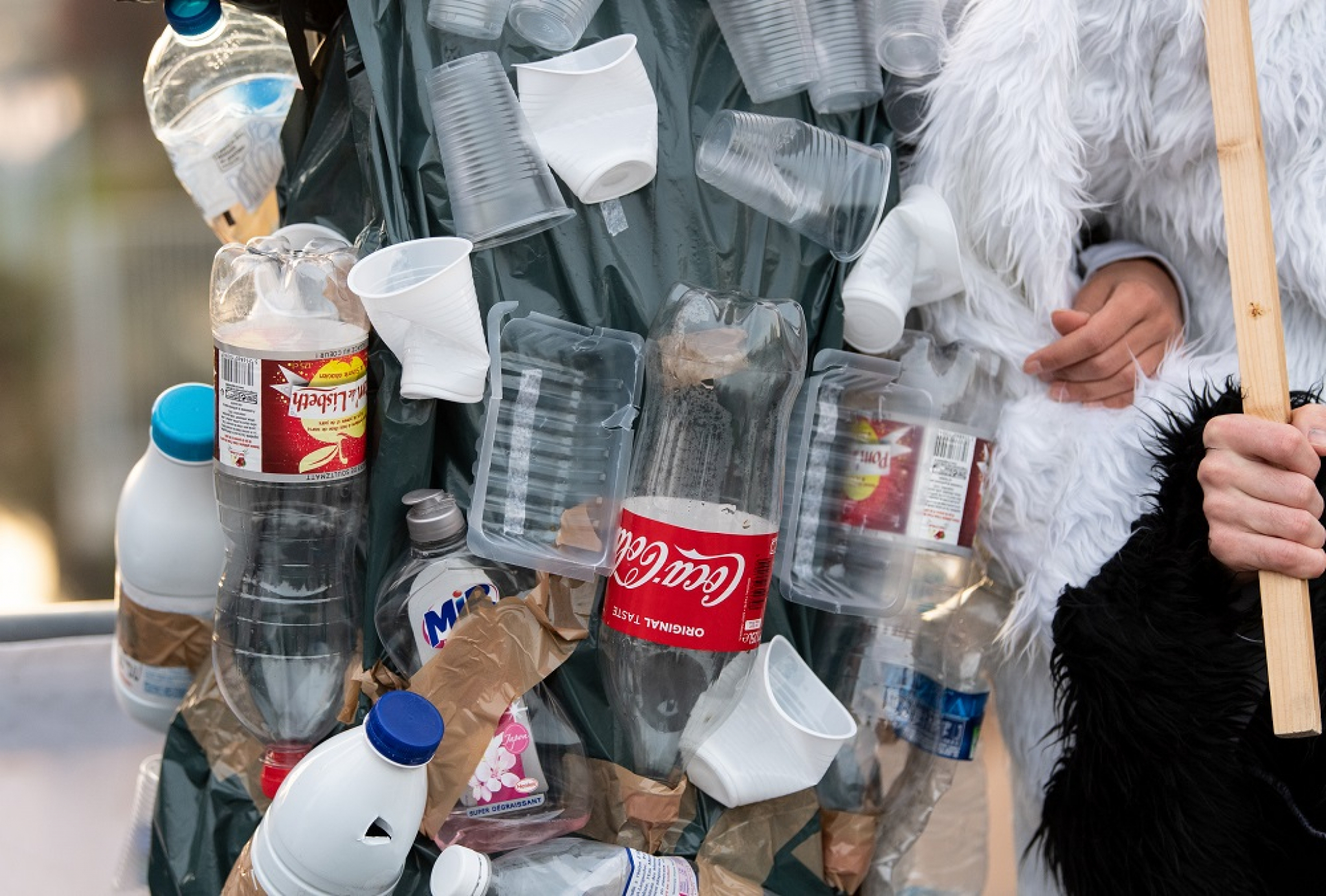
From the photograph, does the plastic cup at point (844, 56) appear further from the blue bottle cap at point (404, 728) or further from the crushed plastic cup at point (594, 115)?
the blue bottle cap at point (404, 728)

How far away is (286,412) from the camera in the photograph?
91 cm

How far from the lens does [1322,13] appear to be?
999 mm

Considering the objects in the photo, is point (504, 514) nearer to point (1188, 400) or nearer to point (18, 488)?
point (1188, 400)

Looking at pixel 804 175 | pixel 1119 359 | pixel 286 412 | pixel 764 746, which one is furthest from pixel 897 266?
pixel 286 412

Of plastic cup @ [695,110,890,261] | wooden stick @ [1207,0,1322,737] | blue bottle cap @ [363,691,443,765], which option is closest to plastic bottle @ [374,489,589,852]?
blue bottle cap @ [363,691,443,765]

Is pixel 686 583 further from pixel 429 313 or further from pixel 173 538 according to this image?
pixel 173 538

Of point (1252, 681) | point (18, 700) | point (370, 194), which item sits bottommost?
point (18, 700)

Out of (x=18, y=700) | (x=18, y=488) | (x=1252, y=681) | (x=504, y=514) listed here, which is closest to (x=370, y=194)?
(x=504, y=514)

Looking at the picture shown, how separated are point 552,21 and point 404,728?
1.99 ft

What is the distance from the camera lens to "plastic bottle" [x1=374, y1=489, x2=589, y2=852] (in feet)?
3.17

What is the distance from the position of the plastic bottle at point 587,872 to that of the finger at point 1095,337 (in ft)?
1.89

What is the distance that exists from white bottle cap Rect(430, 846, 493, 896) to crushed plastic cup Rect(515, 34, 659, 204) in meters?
0.56

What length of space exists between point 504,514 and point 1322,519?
0.70m

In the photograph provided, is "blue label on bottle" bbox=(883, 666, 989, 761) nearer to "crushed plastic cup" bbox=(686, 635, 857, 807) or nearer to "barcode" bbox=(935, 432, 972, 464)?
"crushed plastic cup" bbox=(686, 635, 857, 807)
